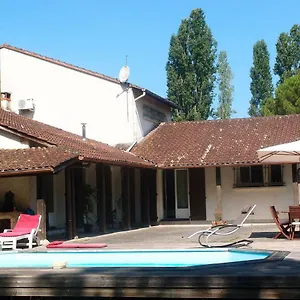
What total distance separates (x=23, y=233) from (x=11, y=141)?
12.1 feet

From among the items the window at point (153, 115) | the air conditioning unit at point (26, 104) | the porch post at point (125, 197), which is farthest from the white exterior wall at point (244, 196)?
the air conditioning unit at point (26, 104)

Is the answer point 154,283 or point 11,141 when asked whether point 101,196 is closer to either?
point 11,141

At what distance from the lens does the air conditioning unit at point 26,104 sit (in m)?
25.1

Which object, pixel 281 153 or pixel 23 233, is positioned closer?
pixel 23 233

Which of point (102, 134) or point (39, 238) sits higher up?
point (102, 134)

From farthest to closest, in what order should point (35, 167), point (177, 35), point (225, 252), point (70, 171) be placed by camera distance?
point (177, 35)
point (70, 171)
point (35, 167)
point (225, 252)

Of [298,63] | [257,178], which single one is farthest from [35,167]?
[298,63]

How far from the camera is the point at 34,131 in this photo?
706 inches

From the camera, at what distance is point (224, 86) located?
56844mm

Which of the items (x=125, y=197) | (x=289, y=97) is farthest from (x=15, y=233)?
(x=289, y=97)

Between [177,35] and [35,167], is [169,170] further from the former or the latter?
[177,35]

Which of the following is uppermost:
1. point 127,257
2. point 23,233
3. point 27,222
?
point 27,222

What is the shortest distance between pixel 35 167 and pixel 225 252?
6087 millimetres

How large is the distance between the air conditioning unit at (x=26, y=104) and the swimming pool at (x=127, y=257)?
14.3m
